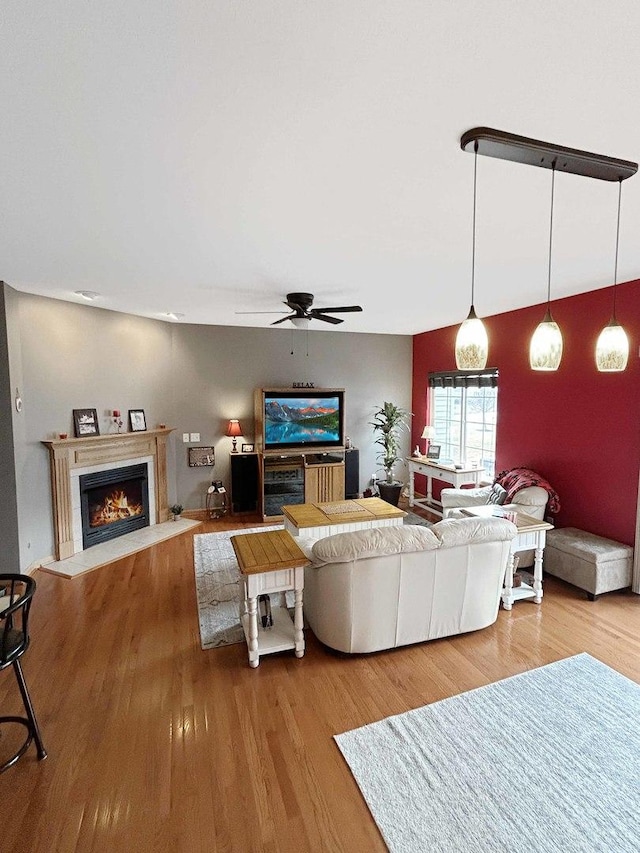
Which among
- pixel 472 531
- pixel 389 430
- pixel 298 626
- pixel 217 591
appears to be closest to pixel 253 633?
pixel 298 626

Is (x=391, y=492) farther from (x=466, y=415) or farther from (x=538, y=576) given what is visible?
(x=538, y=576)

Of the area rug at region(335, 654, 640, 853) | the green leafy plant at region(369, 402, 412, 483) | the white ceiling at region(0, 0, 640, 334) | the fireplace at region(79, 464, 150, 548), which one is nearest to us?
the white ceiling at region(0, 0, 640, 334)

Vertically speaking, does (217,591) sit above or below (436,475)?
below

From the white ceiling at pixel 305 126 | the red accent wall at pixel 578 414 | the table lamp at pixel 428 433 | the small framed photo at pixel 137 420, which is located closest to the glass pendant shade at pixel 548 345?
the white ceiling at pixel 305 126

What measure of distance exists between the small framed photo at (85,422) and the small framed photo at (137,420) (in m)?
0.47

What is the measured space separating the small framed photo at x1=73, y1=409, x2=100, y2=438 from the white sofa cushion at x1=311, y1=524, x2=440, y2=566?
10.9ft

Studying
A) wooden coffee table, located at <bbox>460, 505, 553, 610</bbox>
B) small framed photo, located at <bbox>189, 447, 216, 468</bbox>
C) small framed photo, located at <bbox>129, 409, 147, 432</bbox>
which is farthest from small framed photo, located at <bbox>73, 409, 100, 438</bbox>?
wooden coffee table, located at <bbox>460, 505, 553, 610</bbox>

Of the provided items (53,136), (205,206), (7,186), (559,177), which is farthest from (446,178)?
(7,186)

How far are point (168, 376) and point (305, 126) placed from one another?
183 inches

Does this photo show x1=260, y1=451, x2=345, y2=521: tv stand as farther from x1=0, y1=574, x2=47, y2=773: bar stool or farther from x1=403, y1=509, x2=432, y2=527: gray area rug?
x1=0, y1=574, x2=47, y2=773: bar stool

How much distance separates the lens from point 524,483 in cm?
412

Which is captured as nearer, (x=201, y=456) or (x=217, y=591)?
(x=217, y=591)

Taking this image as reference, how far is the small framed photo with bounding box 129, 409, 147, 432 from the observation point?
512cm

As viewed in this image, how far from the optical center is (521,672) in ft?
8.32
